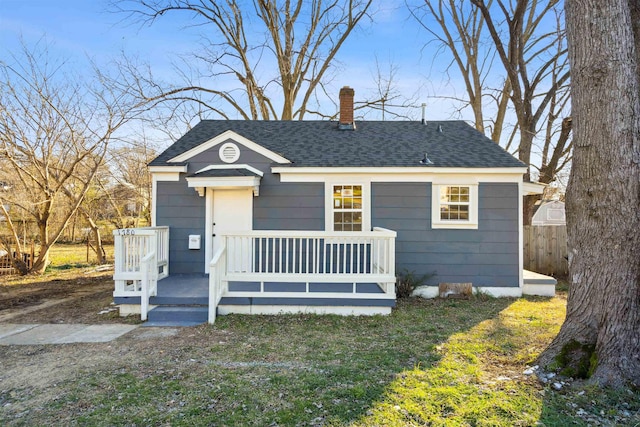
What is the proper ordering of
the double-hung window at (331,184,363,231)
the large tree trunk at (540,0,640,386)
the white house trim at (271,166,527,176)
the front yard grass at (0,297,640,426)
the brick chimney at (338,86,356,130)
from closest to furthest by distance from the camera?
the front yard grass at (0,297,640,426), the large tree trunk at (540,0,640,386), the white house trim at (271,166,527,176), the double-hung window at (331,184,363,231), the brick chimney at (338,86,356,130)

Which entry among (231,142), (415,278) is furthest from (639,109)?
(231,142)

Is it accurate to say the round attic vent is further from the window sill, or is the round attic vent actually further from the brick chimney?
the window sill

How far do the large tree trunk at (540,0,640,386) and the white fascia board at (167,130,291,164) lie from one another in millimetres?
5389

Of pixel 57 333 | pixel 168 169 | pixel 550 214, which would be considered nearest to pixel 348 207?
pixel 168 169

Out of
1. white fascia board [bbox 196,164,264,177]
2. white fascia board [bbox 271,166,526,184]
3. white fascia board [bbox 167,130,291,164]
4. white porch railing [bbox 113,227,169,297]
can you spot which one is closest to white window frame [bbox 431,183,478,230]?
white fascia board [bbox 271,166,526,184]

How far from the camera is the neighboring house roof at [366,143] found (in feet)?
25.5

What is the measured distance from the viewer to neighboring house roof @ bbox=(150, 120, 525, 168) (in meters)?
7.76

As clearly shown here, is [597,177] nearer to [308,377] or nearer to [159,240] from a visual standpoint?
[308,377]

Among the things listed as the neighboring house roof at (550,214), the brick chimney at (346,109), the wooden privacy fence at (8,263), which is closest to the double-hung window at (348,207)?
the brick chimney at (346,109)

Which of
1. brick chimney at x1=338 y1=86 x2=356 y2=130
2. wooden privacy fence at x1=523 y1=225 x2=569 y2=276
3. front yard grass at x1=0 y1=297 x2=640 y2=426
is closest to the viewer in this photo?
front yard grass at x1=0 y1=297 x2=640 y2=426

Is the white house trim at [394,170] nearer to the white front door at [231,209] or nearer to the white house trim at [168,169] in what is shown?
the white front door at [231,209]

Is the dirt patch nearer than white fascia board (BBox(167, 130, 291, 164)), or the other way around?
the dirt patch

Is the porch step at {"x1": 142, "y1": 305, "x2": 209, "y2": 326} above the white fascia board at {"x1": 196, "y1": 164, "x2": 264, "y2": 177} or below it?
below

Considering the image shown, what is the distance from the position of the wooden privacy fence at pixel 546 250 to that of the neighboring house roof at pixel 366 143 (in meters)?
3.63
